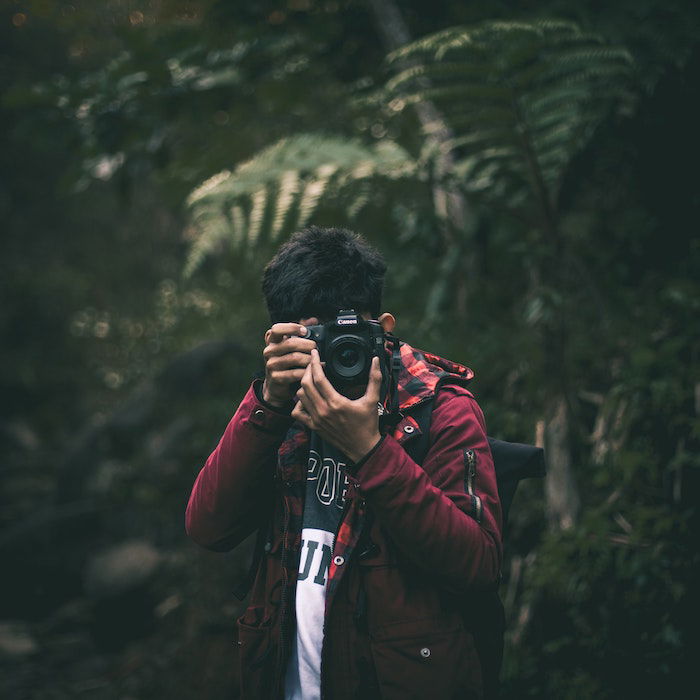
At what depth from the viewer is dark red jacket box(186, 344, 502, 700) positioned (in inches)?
50.1

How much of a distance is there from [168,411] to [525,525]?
4.36 m

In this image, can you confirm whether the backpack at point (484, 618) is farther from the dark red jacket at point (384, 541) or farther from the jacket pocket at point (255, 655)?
the jacket pocket at point (255, 655)

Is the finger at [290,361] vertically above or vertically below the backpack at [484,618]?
above

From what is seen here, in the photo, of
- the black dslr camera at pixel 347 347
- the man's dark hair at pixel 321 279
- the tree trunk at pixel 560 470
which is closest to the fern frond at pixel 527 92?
the tree trunk at pixel 560 470

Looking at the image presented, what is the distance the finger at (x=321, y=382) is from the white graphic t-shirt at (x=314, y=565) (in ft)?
0.80

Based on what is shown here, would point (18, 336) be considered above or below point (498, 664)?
above

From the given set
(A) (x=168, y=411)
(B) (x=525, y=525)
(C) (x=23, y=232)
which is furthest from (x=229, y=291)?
(C) (x=23, y=232)

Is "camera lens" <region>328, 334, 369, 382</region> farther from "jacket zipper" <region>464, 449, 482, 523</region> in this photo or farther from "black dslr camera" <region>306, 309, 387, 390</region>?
"jacket zipper" <region>464, 449, 482, 523</region>

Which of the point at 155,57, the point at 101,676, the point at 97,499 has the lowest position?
the point at 101,676

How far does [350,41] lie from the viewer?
3.57 m

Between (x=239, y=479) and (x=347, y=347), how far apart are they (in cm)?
38

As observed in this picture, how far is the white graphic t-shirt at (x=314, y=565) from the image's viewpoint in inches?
54.1

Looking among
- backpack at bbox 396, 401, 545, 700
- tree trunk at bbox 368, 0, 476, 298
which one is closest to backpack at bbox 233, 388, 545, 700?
backpack at bbox 396, 401, 545, 700

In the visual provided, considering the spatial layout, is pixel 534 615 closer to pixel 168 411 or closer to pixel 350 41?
pixel 350 41
